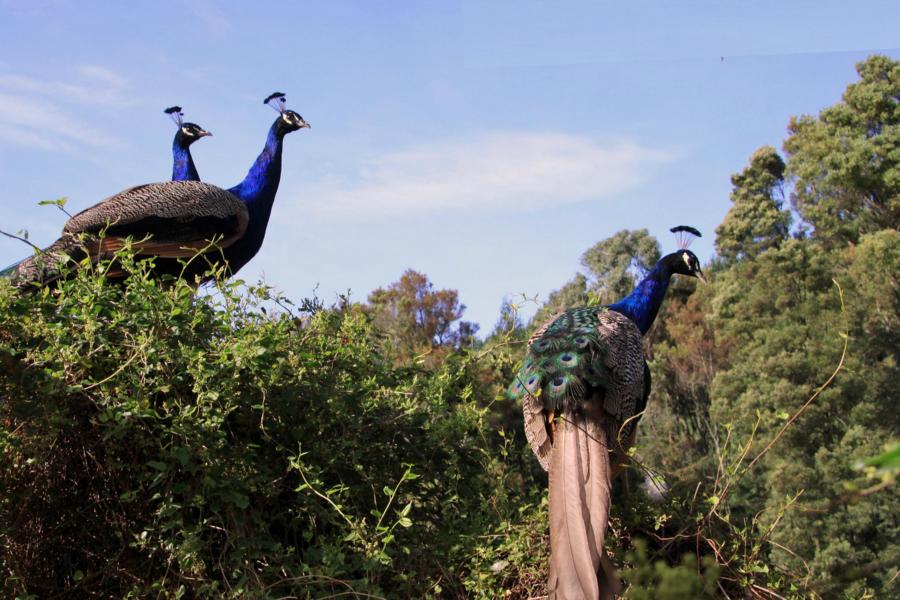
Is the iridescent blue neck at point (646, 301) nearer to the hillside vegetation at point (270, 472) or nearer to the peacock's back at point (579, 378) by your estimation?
the peacock's back at point (579, 378)

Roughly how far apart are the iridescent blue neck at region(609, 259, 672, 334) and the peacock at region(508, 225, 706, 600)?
67 cm

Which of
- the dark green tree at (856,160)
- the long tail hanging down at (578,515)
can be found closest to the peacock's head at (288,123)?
the long tail hanging down at (578,515)

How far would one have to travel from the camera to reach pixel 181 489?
2.91 m

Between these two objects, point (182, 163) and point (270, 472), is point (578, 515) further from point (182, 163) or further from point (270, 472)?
point (182, 163)

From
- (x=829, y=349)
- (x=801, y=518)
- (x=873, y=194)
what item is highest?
(x=873, y=194)

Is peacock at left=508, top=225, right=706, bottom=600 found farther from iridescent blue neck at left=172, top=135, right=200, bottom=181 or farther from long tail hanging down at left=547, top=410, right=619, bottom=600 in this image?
iridescent blue neck at left=172, top=135, right=200, bottom=181

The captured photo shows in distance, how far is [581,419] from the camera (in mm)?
3984

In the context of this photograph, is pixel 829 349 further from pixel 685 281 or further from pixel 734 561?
pixel 734 561

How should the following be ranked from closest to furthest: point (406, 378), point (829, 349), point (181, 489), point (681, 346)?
point (181, 489)
point (406, 378)
point (829, 349)
point (681, 346)

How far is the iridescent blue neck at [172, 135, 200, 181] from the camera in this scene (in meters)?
6.05

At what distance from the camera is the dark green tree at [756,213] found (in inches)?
945

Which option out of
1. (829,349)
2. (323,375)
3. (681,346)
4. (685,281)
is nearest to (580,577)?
(323,375)

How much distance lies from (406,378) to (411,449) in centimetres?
35

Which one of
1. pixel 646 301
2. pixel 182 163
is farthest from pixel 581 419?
pixel 182 163
